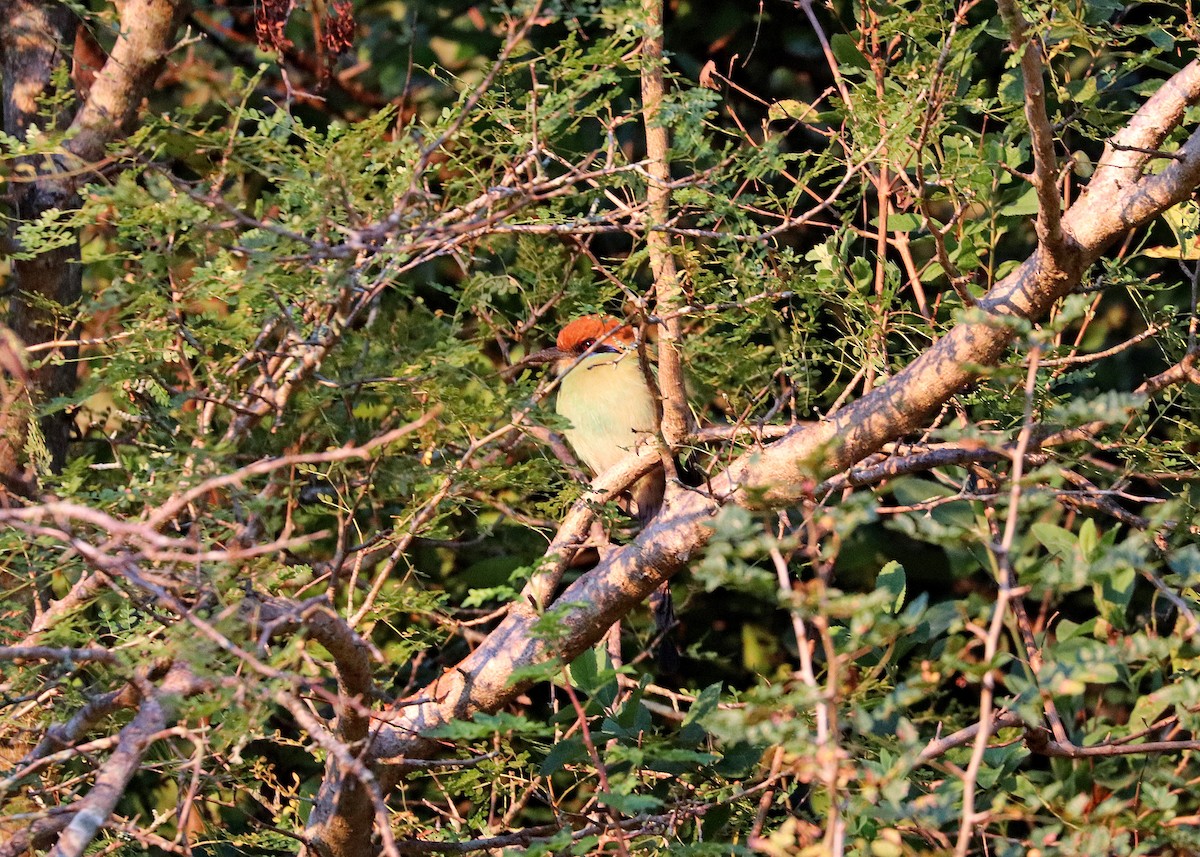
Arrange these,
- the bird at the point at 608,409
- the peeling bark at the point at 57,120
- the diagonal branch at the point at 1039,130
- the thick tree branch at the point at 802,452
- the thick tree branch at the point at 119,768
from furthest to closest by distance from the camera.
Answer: the bird at the point at 608,409 → the peeling bark at the point at 57,120 → the thick tree branch at the point at 802,452 → the diagonal branch at the point at 1039,130 → the thick tree branch at the point at 119,768

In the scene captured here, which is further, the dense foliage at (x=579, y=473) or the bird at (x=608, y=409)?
the bird at (x=608, y=409)

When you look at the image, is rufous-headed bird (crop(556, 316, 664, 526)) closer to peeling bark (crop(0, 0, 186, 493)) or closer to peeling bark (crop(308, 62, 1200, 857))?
peeling bark (crop(308, 62, 1200, 857))

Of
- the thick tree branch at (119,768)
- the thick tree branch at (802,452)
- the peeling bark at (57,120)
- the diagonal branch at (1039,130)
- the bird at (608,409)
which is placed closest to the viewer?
the thick tree branch at (119,768)

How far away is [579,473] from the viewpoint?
6.86 feet

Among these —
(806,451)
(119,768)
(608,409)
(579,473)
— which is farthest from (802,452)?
(608,409)

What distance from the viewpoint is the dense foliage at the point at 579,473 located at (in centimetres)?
123

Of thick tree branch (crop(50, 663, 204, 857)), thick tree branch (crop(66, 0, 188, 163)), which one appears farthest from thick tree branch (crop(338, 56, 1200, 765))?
thick tree branch (crop(66, 0, 188, 163))

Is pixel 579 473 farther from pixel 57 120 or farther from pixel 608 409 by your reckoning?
pixel 57 120

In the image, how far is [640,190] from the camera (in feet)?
6.62

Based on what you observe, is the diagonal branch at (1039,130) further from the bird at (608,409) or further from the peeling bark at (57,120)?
the peeling bark at (57,120)

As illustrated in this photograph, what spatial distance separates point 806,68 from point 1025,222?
81cm

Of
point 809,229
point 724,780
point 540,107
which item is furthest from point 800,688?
point 809,229

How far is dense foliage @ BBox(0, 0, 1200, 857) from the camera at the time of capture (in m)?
1.23

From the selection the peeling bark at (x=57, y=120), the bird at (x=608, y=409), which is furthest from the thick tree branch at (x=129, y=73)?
the bird at (x=608, y=409)
